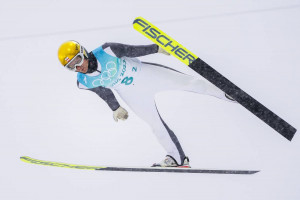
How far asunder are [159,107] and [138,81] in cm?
109

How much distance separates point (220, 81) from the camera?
2.67 m

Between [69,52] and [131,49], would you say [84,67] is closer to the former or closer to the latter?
[69,52]

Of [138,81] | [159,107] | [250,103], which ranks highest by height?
[159,107]

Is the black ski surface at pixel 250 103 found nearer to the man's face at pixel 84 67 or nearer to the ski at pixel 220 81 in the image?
the ski at pixel 220 81

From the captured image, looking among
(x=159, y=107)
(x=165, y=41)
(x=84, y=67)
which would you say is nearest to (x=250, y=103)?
(x=165, y=41)

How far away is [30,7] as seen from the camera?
539 centimetres

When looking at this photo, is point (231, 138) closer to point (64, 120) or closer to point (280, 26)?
point (280, 26)

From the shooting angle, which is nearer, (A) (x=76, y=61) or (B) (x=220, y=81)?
(B) (x=220, y=81)

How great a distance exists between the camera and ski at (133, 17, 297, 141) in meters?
2.63

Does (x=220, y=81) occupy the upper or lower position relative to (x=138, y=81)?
lower

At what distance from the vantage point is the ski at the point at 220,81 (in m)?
2.63

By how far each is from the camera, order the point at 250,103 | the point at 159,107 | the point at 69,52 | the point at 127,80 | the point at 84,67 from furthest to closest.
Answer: the point at 159,107 → the point at 127,80 → the point at 84,67 → the point at 69,52 → the point at 250,103

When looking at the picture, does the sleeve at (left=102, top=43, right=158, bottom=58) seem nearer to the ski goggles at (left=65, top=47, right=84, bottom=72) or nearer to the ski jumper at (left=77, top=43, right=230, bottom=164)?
the ski jumper at (left=77, top=43, right=230, bottom=164)

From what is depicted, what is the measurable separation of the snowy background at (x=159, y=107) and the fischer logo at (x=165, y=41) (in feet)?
4.85
